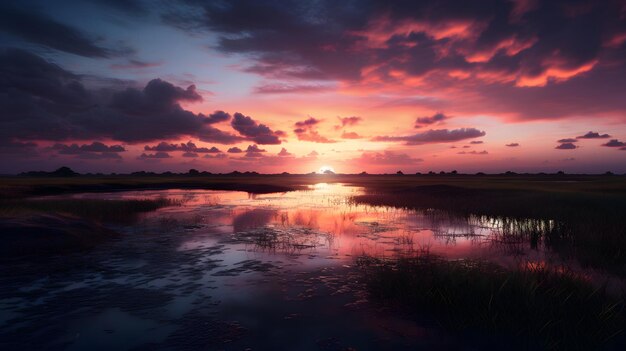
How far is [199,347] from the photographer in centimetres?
796

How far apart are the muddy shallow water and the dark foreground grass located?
883 millimetres

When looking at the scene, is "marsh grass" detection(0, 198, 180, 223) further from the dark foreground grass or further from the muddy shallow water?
the dark foreground grass

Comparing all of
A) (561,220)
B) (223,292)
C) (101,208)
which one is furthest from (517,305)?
(101,208)

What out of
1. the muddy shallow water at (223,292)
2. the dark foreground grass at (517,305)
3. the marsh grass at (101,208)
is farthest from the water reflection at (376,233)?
the dark foreground grass at (517,305)

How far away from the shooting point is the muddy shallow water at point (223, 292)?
842 cm

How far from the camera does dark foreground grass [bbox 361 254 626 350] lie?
790cm

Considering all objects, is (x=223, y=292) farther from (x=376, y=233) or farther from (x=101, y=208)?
(x=101, y=208)

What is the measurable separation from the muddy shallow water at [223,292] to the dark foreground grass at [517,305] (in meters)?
0.88

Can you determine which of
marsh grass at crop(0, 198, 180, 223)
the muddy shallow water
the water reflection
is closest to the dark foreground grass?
the muddy shallow water

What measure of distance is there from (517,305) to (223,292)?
27.3 ft

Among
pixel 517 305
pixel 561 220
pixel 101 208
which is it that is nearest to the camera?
pixel 517 305

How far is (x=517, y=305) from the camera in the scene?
886cm

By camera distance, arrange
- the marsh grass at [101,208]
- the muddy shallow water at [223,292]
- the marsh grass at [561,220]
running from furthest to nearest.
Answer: the marsh grass at [101,208], the marsh grass at [561,220], the muddy shallow water at [223,292]

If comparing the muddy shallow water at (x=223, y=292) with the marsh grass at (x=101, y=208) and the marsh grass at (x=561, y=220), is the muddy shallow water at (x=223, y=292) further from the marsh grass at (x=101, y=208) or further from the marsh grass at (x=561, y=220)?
the marsh grass at (x=101, y=208)
